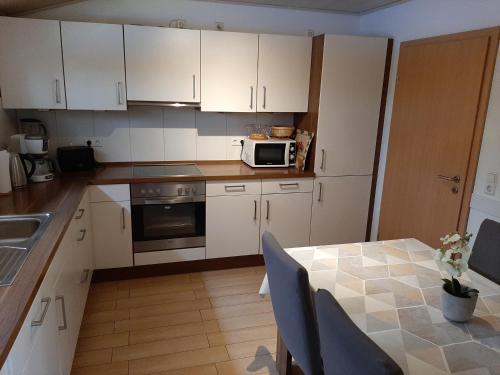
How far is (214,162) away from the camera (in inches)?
140

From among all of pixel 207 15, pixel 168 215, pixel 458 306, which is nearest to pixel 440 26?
pixel 207 15

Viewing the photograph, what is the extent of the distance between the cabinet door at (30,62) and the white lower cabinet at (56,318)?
0.98 metres

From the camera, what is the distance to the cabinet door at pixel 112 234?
9.40 feet

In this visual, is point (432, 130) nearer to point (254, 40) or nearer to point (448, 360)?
point (254, 40)

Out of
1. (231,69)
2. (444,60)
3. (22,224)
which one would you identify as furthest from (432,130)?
(22,224)

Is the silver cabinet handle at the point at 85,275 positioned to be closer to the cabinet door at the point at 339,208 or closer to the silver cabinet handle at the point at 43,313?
the silver cabinet handle at the point at 43,313

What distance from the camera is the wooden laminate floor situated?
7.00ft

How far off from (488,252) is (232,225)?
1.89 meters

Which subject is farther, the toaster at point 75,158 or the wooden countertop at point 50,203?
the toaster at point 75,158

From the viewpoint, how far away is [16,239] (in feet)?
5.97

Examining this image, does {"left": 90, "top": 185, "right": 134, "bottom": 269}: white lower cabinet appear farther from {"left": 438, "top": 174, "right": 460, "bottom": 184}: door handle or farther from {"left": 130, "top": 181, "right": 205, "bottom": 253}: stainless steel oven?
{"left": 438, "top": 174, "right": 460, "bottom": 184}: door handle

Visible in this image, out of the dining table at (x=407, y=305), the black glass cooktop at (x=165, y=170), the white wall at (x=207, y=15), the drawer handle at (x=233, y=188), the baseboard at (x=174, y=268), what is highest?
the white wall at (x=207, y=15)

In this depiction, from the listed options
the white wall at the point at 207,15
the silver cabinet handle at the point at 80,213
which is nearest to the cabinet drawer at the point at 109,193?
the silver cabinet handle at the point at 80,213

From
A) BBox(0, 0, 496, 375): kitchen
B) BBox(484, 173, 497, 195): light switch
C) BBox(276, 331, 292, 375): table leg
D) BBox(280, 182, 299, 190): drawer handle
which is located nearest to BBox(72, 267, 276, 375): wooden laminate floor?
BBox(0, 0, 496, 375): kitchen
